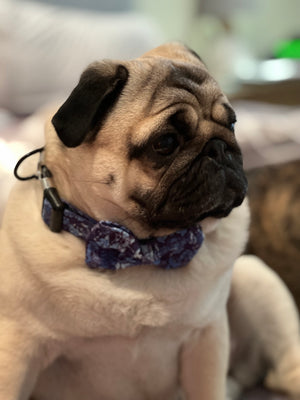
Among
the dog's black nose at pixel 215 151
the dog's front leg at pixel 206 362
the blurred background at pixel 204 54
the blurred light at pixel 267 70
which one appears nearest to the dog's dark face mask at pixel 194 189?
the dog's black nose at pixel 215 151

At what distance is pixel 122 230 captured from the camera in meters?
0.80

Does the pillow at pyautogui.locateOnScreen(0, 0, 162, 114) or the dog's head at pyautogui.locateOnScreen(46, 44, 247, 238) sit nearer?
the dog's head at pyautogui.locateOnScreen(46, 44, 247, 238)

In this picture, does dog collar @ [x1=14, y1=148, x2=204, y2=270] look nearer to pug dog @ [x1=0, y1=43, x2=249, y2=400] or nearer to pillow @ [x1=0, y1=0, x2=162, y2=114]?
pug dog @ [x1=0, y1=43, x2=249, y2=400]

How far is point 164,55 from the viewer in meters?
0.92

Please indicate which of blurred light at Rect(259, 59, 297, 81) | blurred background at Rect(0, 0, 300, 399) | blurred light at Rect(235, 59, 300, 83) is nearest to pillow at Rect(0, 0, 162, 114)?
blurred background at Rect(0, 0, 300, 399)

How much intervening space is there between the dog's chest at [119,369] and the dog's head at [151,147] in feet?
0.67

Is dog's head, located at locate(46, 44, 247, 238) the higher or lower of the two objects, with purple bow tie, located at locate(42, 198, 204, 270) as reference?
higher

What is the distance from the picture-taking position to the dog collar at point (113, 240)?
0.80 meters

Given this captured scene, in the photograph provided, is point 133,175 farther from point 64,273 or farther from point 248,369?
point 248,369

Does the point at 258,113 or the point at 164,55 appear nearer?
the point at 164,55

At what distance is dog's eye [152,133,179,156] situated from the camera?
77 centimetres

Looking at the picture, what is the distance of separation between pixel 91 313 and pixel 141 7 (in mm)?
2374

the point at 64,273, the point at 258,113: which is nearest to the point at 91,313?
the point at 64,273

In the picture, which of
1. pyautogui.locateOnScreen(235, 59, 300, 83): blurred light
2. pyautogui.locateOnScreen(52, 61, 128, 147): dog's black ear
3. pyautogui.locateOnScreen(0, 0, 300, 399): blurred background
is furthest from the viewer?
pyautogui.locateOnScreen(235, 59, 300, 83): blurred light
